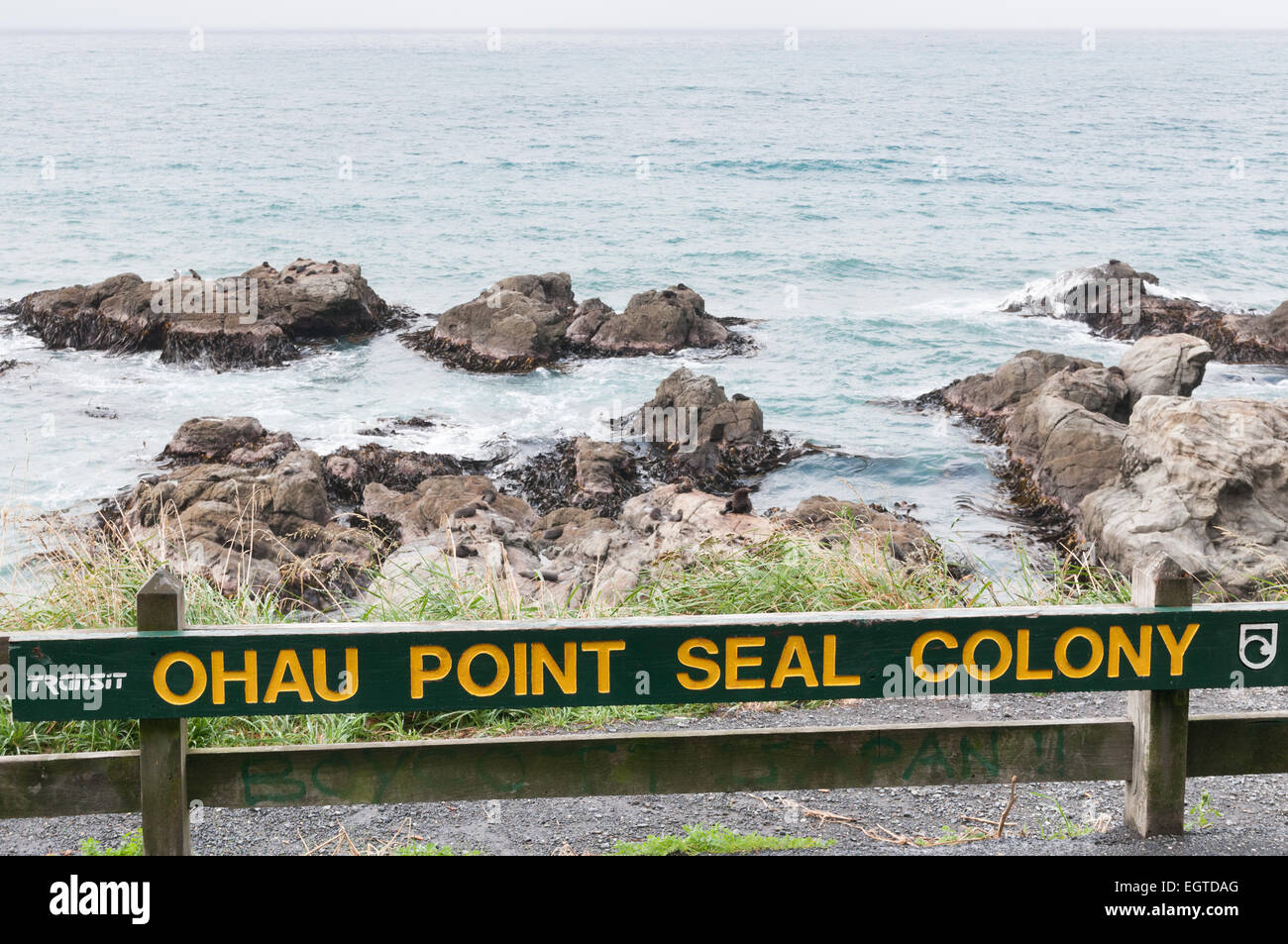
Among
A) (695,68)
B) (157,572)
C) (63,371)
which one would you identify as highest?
(695,68)

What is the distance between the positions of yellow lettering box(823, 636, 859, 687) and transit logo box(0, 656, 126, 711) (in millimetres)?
2139

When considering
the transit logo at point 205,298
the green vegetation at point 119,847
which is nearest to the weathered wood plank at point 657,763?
the green vegetation at point 119,847

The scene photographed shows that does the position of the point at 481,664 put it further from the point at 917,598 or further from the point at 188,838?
the point at 917,598

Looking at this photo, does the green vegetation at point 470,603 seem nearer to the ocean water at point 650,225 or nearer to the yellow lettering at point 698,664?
the ocean water at point 650,225

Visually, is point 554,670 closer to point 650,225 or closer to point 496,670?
point 496,670

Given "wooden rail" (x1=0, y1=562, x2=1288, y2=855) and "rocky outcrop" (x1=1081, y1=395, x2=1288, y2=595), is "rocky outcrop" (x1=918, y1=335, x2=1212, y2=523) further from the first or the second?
"wooden rail" (x1=0, y1=562, x2=1288, y2=855)

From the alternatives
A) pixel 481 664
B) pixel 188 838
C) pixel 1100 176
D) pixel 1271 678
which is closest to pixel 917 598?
pixel 1271 678

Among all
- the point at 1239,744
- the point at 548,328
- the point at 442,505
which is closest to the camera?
the point at 1239,744

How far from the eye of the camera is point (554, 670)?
3822 mm

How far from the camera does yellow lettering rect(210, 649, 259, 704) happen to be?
3729 millimetres

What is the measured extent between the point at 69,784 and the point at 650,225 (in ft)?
148

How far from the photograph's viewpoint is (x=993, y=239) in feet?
147

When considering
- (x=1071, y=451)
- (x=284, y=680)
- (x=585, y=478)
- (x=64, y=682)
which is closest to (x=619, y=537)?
(x=585, y=478)
